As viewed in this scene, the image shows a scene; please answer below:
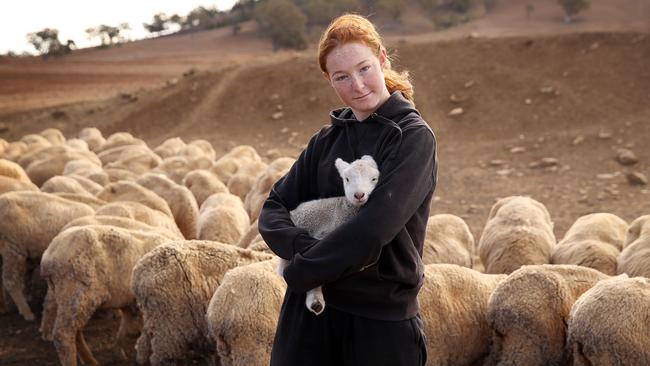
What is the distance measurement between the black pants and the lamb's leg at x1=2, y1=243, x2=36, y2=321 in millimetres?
6324

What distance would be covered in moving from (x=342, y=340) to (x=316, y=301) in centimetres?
23

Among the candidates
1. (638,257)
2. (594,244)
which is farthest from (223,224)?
(638,257)

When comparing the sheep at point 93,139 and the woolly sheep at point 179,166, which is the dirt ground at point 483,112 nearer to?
the sheep at point 93,139

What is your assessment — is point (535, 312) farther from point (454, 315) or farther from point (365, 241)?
point (365, 241)

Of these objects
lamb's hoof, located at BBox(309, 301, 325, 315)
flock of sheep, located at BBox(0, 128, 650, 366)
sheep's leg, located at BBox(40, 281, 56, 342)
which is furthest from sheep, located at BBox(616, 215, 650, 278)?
sheep's leg, located at BBox(40, 281, 56, 342)

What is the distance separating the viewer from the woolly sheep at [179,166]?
12836 mm

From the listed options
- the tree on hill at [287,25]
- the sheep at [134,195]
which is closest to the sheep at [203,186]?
the sheep at [134,195]

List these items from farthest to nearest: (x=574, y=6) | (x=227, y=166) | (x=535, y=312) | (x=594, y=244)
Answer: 1. (x=574, y=6)
2. (x=227, y=166)
3. (x=594, y=244)
4. (x=535, y=312)

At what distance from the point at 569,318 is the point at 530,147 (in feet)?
43.0

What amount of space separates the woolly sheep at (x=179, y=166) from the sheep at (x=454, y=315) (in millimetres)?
7791

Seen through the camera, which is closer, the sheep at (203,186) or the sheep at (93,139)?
the sheep at (203,186)

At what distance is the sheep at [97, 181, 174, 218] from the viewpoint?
9438 mm

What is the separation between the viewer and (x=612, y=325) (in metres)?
4.66

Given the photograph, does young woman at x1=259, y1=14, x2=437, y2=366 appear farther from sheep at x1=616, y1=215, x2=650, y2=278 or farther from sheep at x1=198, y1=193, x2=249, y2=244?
sheep at x1=198, y1=193, x2=249, y2=244
